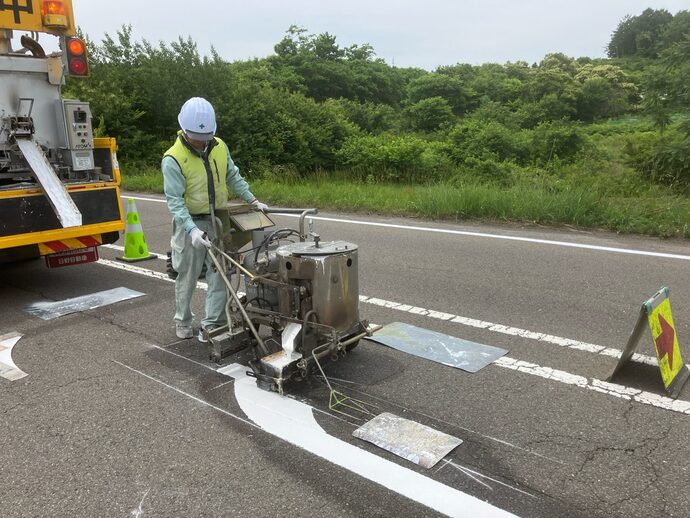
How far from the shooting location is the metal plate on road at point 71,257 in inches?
235

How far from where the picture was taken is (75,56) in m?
6.29

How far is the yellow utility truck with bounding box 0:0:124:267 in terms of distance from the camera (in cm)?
541

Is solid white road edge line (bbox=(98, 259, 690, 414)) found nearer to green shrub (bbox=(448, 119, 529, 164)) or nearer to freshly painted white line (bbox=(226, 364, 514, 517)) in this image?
freshly painted white line (bbox=(226, 364, 514, 517))

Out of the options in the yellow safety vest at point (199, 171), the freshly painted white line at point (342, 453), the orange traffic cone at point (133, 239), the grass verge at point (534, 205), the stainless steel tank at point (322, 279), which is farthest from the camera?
the grass verge at point (534, 205)

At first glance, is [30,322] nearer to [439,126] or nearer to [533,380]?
[533,380]

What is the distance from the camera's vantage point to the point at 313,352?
11.5 feet

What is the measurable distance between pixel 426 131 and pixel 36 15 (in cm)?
2893

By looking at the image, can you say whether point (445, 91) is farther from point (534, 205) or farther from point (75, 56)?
point (75, 56)

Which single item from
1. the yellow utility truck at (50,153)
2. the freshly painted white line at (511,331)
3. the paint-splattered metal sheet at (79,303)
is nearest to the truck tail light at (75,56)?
the yellow utility truck at (50,153)

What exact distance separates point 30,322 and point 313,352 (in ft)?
10.4

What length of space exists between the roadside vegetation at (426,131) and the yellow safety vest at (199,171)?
5656 millimetres

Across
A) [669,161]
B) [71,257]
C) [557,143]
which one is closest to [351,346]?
[71,257]

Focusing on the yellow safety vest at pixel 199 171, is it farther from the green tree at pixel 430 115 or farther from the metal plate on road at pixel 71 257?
the green tree at pixel 430 115

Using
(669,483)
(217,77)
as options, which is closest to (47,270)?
(669,483)
